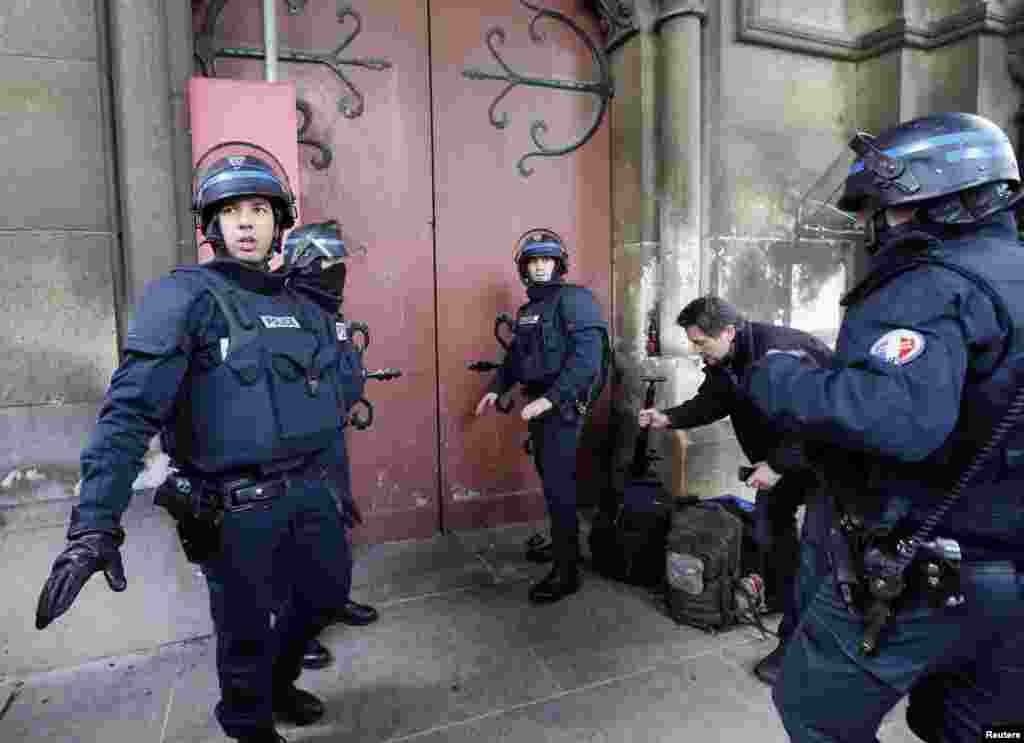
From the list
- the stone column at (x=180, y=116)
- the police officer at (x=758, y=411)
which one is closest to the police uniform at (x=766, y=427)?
the police officer at (x=758, y=411)

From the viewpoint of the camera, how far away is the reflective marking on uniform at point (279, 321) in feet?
6.41

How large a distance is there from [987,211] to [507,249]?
9.91ft

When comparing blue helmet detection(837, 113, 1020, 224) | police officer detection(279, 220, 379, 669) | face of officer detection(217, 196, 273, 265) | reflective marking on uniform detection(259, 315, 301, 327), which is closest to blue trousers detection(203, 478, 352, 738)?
reflective marking on uniform detection(259, 315, 301, 327)

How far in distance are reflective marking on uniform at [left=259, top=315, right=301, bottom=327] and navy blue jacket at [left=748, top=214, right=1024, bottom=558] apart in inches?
58.2

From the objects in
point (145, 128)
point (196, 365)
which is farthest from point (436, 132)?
point (196, 365)

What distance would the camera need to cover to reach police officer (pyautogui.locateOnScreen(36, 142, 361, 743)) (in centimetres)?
170

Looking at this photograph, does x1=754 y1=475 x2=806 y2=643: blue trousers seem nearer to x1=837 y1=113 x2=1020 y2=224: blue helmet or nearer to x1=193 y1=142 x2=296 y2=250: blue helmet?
x1=837 y1=113 x2=1020 y2=224: blue helmet

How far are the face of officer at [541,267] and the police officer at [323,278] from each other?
1089 mm

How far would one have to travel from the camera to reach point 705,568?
9.81 feet

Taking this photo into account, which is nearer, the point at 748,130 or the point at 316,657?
the point at 316,657

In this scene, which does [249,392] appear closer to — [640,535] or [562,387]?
[562,387]

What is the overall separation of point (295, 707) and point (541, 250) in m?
2.48

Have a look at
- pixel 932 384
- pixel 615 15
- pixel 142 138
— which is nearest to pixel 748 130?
pixel 615 15

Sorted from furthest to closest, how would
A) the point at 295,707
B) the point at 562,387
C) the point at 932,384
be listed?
the point at 562,387 → the point at 295,707 → the point at 932,384
